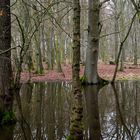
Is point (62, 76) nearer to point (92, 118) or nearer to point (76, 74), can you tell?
point (92, 118)

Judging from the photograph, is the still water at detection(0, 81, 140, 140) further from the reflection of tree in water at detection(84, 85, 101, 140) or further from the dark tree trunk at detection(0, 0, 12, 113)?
the dark tree trunk at detection(0, 0, 12, 113)

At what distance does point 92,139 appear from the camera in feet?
26.5

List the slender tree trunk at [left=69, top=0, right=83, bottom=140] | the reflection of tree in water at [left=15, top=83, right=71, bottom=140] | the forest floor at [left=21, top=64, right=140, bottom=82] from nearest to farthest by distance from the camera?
the slender tree trunk at [left=69, top=0, right=83, bottom=140], the reflection of tree in water at [left=15, top=83, right=71, bottom=140], the forest floor at [left=21, top=64, right=140, bottom=82]

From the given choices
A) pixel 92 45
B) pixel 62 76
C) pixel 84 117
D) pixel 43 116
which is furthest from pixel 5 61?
pixel 62 76

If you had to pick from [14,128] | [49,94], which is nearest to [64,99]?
[49,94]

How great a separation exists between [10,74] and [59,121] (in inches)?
85.5

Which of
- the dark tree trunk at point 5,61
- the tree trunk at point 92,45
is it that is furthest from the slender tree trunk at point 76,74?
the tree trunk at point 92,45

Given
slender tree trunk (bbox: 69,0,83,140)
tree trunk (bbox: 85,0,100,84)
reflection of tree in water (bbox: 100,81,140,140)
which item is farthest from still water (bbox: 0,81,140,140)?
tree trunk (bbox: 85,0,100,84)

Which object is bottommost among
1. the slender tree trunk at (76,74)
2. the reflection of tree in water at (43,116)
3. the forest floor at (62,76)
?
the reflection of tree in water at (43,116)

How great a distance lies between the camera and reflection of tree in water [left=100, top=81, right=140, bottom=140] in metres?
8.62

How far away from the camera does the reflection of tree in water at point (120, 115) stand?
28.3 ft

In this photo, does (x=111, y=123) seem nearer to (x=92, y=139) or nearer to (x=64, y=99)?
(x=92, y=139)

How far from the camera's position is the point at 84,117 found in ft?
34.9

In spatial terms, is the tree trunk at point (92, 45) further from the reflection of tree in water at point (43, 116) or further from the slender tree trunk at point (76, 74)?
the slender tree trunk at point (76, 74)
